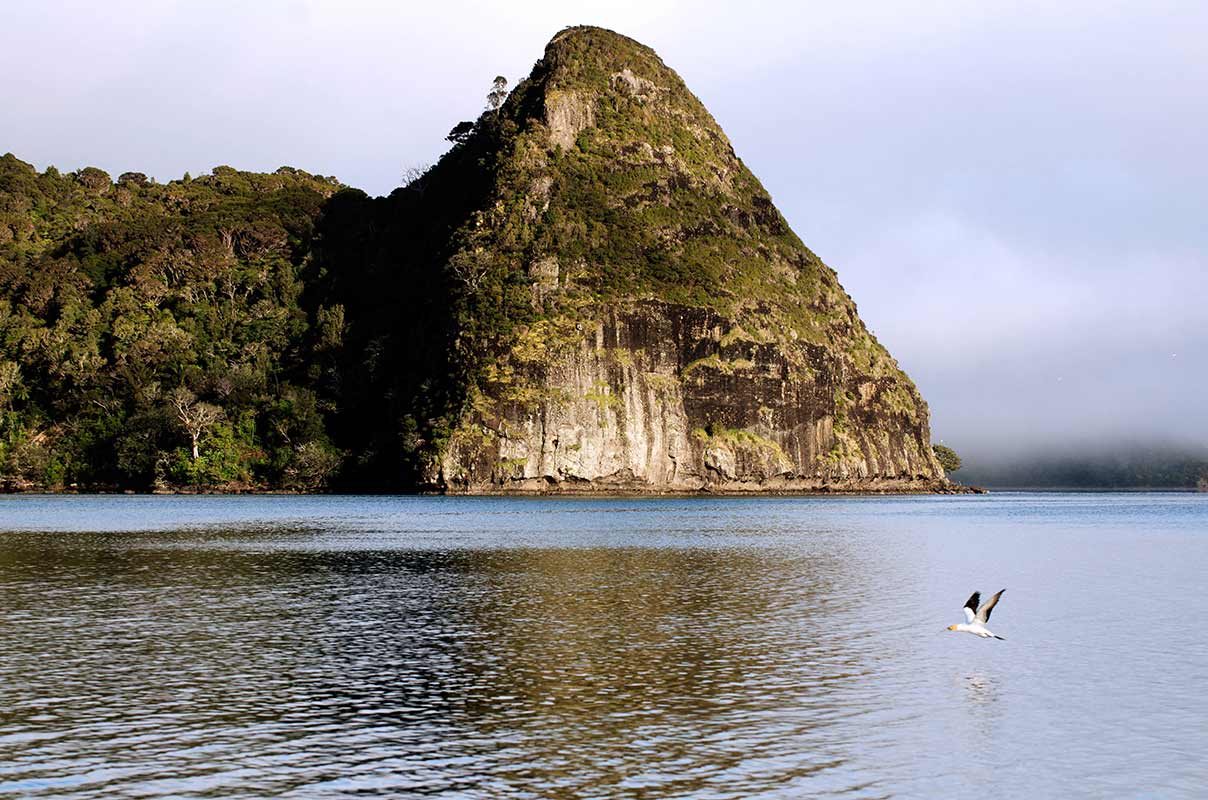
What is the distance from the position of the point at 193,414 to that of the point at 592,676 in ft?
389

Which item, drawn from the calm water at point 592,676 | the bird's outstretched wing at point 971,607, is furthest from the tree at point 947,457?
the bird's outstretched wing at point 971,607

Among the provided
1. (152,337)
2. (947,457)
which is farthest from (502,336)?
(947,457)

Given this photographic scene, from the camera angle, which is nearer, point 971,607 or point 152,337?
point 971,607

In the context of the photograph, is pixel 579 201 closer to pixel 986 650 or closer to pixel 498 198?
pixel 498 198

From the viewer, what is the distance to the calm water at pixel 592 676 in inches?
612

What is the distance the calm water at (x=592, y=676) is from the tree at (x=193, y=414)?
84.6 m

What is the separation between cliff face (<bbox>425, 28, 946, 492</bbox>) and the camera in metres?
122

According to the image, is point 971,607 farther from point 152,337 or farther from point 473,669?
point 152,337

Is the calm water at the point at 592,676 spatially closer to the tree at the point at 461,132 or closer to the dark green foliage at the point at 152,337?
the dark green foliage at the point at 152,337

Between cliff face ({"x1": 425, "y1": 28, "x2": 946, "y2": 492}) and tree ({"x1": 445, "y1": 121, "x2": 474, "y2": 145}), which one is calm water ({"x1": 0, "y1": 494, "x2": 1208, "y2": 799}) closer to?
cliff face ({"x1": 425, "y1": 28, "x2": 946, "y2": 492})

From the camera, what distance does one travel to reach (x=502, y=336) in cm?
12469

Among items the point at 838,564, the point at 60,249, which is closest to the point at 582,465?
the point at 838,564

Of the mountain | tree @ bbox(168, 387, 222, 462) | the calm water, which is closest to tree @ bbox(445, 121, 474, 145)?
the mountain

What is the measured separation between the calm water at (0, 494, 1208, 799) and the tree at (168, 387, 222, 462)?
278 ft
